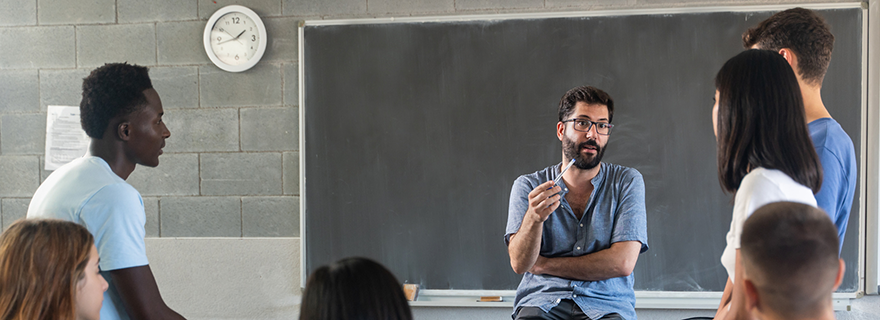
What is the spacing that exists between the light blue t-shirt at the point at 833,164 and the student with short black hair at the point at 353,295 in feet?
2.96

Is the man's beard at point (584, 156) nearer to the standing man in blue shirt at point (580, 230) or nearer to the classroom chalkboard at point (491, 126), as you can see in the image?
the standing man in blue shirt at point (580, 230)

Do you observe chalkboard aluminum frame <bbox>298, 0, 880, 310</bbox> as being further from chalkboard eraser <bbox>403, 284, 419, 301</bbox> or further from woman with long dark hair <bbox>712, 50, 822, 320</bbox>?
woman with long dark hair <bbox>712, 50, 822, 320</bbox>

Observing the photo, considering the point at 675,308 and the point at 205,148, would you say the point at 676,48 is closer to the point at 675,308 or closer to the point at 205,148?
the point at 675,308

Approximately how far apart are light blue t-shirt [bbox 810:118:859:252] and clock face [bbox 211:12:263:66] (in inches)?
92.4

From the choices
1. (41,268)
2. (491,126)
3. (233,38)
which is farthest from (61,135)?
(491,126)

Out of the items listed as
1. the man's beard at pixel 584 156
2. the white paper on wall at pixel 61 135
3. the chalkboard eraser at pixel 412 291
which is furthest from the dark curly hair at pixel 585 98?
the white paper on wall at pixel 61 135

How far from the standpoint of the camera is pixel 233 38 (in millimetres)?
2633

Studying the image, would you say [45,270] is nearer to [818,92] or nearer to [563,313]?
[563,313]

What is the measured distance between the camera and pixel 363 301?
0.81m

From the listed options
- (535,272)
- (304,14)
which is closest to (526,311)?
(535,272)

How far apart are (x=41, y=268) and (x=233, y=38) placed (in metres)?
1.74

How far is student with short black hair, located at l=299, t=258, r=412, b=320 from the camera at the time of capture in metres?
0.81

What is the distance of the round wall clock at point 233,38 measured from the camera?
2.62 meters

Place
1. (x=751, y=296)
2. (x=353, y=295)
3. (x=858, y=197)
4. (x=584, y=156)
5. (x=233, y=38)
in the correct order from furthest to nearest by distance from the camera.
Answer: (x=233, y=38)
(x=858, y=197)
(x=584, y=156)
(x=751, y=296)
(x=353, y=295)
